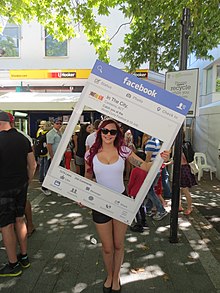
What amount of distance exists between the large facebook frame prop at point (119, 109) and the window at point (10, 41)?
15.7 metres

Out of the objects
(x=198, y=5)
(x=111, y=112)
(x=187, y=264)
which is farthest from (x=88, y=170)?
(x=198, y=5)

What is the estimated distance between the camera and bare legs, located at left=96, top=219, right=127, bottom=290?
2.83 m

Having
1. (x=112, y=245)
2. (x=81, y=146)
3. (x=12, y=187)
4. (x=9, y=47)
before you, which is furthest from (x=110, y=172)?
(x=9, y=47)

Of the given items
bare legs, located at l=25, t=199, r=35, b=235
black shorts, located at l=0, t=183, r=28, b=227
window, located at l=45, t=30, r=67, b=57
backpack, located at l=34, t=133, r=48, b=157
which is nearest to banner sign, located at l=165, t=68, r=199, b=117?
black shorts, located at l=0, t=183, r=28, b=227

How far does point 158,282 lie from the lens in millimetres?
3248

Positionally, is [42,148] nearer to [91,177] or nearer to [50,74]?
[91,177]

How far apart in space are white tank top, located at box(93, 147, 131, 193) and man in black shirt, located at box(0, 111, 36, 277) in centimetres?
97

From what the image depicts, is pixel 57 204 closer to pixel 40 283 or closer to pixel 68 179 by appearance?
pixel 40 283

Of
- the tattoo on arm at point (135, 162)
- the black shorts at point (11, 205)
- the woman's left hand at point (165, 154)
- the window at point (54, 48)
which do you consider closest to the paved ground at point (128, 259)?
the black shorts at point (11, 205)

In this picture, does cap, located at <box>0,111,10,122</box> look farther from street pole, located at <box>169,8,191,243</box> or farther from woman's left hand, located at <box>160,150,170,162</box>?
street pole, located at <box>169,8,191,243</box>

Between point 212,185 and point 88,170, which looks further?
point 212,185

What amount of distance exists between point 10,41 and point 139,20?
1037 centimetres

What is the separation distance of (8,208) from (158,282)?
1.80 m

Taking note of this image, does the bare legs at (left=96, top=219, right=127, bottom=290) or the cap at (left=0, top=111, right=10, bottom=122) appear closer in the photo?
the bare legs at (left=96, top=219, right=127, bottom=290)
